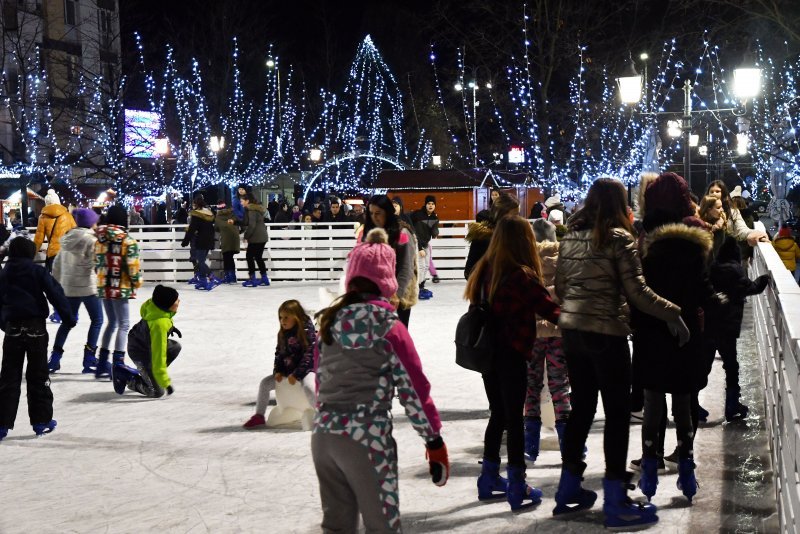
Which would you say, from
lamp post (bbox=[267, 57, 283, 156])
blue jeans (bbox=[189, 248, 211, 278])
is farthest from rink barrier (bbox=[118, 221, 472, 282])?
lamp post (bbox=[267, 57, 283, 156])

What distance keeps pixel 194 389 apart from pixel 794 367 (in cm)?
641

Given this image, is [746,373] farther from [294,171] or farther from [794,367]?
[294,171]

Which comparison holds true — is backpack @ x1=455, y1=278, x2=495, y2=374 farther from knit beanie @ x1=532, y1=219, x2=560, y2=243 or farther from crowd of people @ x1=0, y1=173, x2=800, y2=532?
knit beanie @ x1=532, y1=219, x2=560, y2=243

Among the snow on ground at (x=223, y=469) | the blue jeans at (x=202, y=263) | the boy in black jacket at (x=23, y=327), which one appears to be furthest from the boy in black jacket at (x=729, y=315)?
the blue jeans at (x=202, y=263)

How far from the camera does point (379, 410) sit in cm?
354

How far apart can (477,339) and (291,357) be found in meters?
2.50

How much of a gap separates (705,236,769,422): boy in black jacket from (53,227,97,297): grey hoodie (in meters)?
5.59

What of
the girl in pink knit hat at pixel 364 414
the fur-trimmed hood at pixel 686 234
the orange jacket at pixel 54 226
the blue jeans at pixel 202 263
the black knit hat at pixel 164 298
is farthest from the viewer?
the blue jeans at pixel 202 263

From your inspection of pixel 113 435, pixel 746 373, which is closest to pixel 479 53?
pixel 746 373

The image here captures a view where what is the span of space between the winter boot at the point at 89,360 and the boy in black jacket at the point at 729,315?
18.7ft

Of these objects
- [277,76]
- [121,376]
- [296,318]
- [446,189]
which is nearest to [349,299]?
[296,318]

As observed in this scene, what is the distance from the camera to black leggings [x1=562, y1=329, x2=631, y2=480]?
470 cm

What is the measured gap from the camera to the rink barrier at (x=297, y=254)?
19.3 meters

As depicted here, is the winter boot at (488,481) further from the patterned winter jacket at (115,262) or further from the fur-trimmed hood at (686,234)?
the patterned winter jacket at (115,262)
